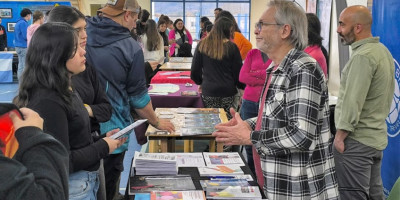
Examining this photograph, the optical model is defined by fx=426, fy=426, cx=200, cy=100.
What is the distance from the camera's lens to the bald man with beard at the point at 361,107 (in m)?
2.78

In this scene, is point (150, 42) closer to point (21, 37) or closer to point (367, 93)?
point (367, 93)

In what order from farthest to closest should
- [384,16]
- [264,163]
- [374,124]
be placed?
[384,16], [374,124], [264,163]

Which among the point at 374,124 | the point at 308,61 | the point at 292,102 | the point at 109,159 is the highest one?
the point at 308,61

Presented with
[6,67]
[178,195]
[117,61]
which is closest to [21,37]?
[6,67]

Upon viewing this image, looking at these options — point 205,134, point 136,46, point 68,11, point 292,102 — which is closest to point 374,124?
point 205,134

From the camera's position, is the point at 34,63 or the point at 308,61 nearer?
the point at 34,63

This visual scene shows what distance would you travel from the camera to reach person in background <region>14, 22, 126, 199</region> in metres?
1.55

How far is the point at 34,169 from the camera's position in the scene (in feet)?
3.02

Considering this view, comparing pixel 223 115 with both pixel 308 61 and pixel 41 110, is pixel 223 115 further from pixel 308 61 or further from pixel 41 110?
pixel 41 110

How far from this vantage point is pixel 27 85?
1.60 metres

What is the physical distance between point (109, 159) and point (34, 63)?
3.93ft

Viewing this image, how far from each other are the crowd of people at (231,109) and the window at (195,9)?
13893 mm

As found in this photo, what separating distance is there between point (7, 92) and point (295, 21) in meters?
8.56

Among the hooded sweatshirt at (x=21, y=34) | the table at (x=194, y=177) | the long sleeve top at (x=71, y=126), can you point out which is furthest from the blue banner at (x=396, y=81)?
the hooded sweatshirt at (x=21, y=34)
